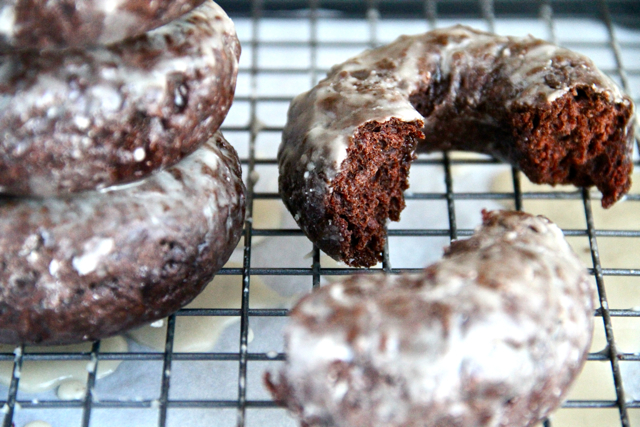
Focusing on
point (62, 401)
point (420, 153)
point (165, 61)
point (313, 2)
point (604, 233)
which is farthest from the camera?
point (313, 2)

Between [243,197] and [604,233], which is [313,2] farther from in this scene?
[604,233]

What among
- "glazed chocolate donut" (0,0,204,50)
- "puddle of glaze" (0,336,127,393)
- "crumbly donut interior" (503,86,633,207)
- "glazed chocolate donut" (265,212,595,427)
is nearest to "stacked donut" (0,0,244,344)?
"glazed chocolate donut" (0,0,204,50)

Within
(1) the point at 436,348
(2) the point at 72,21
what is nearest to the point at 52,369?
(2) the point at 72,21

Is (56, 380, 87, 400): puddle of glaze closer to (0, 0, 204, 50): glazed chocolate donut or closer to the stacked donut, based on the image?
the stacked donut

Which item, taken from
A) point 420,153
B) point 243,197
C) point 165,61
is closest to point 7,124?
point 165,61

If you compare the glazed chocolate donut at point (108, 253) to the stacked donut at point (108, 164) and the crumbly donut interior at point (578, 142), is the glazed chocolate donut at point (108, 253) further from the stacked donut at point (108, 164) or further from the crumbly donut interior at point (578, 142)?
the crumbly donut interior at point (578, 142)

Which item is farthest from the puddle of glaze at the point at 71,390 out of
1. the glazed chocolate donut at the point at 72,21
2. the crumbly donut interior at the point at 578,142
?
the crumbly donut interior at the point at 578,142
